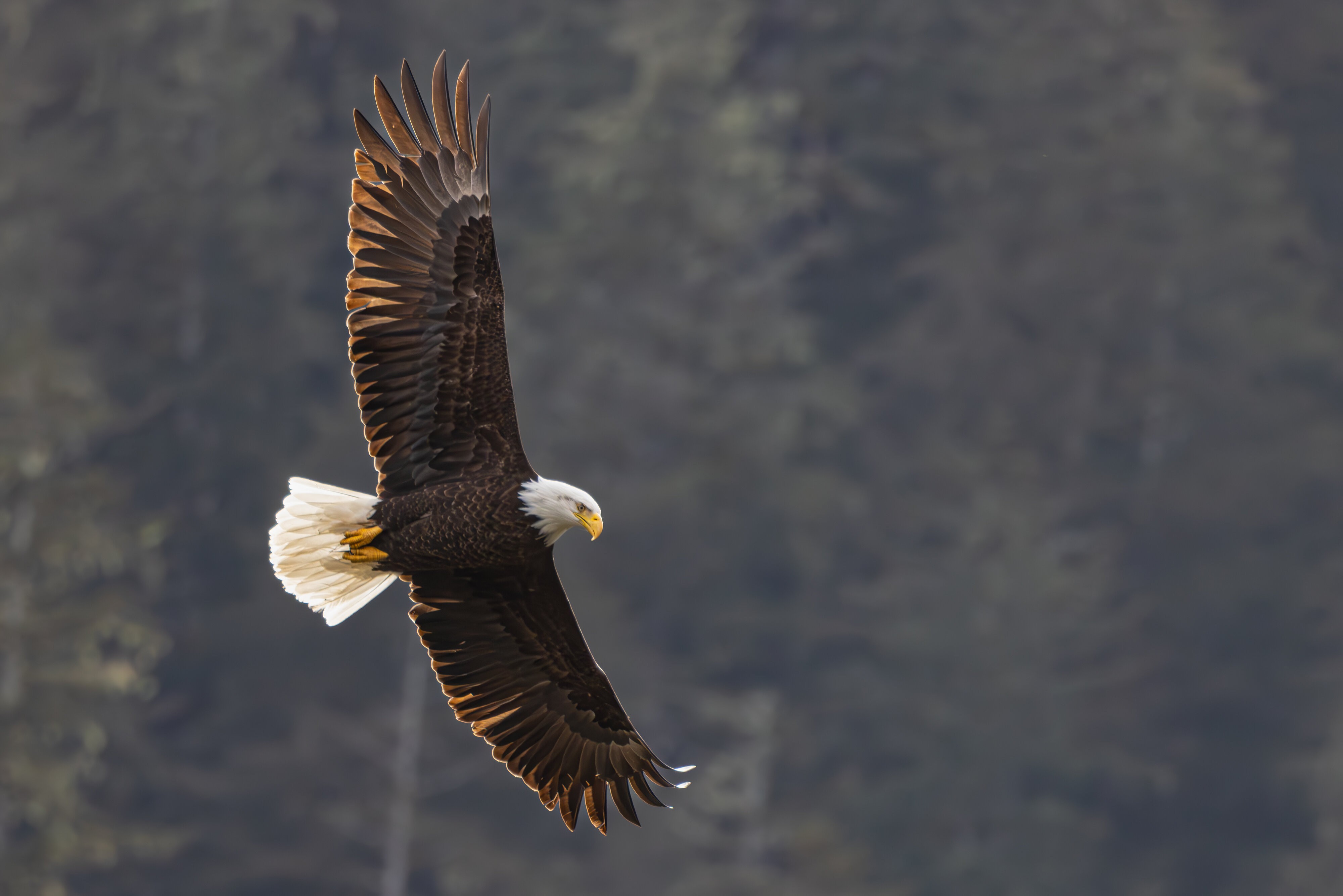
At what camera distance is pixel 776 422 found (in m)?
29.1

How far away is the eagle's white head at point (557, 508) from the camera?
7.30 m

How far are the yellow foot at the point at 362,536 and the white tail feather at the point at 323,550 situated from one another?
0.04 meters

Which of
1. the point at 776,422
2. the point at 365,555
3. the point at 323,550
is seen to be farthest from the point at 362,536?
the point at 776,422

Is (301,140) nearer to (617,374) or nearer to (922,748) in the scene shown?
(617,374)

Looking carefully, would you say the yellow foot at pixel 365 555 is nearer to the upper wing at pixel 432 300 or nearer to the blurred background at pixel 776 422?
the upper wing at pixel 432 300

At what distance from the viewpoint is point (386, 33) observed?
102ft

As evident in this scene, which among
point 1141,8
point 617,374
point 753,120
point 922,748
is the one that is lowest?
point 922,748

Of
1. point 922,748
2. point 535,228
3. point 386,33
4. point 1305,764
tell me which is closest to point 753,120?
point 535,228

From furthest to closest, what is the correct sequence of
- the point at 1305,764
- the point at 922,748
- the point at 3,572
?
the point at 1305,764 → the point at 922,748 → the point at 3,572

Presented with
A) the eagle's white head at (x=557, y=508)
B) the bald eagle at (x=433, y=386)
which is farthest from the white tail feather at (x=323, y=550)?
the eagle's white head at (x=557, y=508)

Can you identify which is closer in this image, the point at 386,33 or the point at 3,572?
the point at 3,572

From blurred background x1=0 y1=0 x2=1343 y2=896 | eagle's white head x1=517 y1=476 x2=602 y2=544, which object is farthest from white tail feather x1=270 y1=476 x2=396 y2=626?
blurred background x1=0 y1=0 x2=1343 y2=896

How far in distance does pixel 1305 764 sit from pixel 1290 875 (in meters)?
1.69

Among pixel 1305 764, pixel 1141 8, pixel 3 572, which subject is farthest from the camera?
pixel 1141 8
